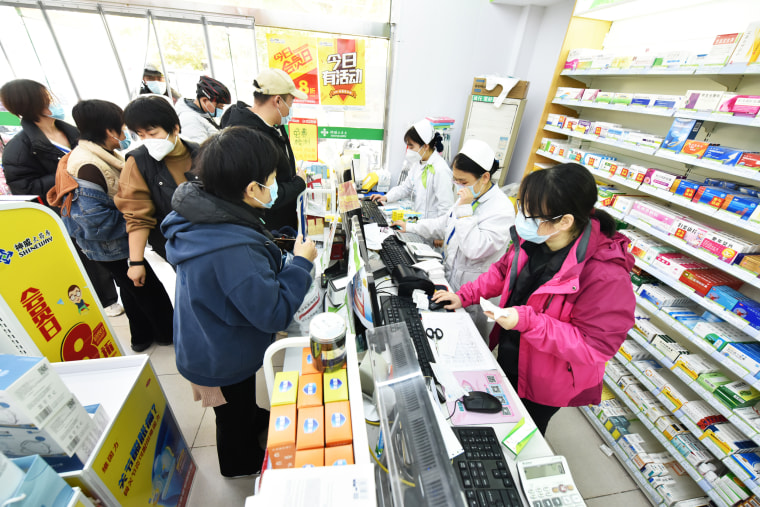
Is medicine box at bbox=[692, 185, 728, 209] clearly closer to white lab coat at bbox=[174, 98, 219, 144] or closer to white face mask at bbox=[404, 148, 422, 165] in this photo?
white face mask at bbox=[404, 148, 422, 165]

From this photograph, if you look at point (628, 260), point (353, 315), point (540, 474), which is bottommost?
point (540, 474)

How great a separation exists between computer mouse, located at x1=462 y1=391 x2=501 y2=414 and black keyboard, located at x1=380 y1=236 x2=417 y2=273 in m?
0.92

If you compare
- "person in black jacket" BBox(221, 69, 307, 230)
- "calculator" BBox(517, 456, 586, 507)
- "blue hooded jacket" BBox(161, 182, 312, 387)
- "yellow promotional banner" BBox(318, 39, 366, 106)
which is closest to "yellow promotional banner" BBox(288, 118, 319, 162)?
"yellow promotional banner" BBox(318, 39, 366, 106)

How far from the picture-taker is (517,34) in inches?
154

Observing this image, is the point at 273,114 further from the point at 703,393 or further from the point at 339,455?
the point at 703,393

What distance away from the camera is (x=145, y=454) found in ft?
4.11

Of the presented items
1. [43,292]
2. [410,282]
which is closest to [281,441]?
[410,282]

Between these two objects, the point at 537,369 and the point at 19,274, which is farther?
the point at 537,369

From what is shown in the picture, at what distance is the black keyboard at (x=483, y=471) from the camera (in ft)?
2.95

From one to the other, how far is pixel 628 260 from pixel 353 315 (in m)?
1.15

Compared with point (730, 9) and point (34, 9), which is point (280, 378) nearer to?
point (730, 9)

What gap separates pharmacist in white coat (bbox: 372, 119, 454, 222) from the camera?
114 inches

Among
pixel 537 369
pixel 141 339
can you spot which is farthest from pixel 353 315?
pixel 141 339

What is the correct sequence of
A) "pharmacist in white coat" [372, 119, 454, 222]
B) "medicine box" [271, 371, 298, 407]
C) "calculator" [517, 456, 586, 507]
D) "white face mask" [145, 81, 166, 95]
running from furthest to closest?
"white face mask" [145, 81, 166, 95] < "pharmacist in white coat" [372, 119, 454, 222] < "calculator" [517, 456, 586, 507] < "medicine box" [271, 371, 298, 407]
